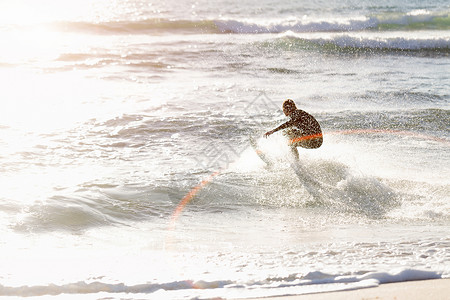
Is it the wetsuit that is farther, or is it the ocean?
the wetsuit

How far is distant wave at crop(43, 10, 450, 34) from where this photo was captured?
3247cm

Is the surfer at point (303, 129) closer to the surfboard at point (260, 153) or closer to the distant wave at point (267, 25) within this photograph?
the surfboard at point (260, 153)

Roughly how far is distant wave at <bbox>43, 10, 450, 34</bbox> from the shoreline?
28.7 metres

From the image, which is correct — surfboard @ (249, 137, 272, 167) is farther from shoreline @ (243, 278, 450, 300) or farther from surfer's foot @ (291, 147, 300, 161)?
shoreline @ (243, 278, 450, 300)

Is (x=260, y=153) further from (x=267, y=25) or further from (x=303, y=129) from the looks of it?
(x=267, y=25)

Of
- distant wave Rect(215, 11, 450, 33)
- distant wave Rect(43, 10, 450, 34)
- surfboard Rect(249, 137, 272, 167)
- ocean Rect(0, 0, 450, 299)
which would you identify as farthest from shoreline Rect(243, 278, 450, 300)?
distant wave Rect(215, 11, 450, 33)

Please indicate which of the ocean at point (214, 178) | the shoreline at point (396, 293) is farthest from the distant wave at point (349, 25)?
the shoreline at point (396, 293)

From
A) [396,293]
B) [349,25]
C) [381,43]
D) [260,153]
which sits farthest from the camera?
[349,25]

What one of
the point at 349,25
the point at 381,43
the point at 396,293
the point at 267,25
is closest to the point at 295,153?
the point at 396,293

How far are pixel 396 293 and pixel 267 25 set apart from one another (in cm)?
3024

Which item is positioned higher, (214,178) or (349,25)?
(349,25)

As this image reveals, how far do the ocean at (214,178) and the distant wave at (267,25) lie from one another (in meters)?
10.7

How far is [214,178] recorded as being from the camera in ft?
27.6

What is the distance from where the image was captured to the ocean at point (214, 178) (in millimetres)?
4816
